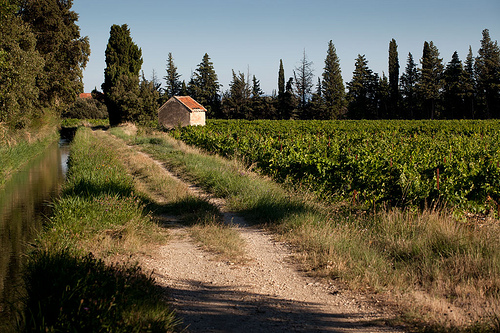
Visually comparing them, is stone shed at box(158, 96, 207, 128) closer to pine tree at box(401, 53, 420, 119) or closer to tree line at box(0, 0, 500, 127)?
tree line at box(0, 0, 500, 127)

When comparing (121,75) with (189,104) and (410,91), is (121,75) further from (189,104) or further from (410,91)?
(410,91)

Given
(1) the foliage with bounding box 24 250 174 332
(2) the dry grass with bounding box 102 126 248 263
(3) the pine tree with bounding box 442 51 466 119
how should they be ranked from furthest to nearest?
(3) the pine tree with bounding box 442 51 466 119
(2) the dry grass with bounding box 102 126 248 263
(1) the foliage with bounding box 24 250 174 332

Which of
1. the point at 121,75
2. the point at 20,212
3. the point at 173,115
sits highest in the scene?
the point at 121,75

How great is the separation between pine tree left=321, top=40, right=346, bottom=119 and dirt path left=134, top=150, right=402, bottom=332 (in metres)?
66.5

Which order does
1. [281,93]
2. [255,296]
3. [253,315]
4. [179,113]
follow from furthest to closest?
1. [281,93]
2. [179,113]
3. [255,296]
4. [253,315]

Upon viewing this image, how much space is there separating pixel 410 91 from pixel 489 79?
1201 centimetres

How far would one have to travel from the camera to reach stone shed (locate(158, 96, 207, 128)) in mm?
47709

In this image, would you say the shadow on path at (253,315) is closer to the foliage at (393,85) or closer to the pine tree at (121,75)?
the pine tree at (121,75)

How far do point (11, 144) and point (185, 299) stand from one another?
22.2 meters

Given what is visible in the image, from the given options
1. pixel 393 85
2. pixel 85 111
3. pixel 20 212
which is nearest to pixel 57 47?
pixel 20 212

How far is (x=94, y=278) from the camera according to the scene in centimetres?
475

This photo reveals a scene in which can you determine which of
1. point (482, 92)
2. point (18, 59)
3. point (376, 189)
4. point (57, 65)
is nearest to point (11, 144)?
point (18, 59)

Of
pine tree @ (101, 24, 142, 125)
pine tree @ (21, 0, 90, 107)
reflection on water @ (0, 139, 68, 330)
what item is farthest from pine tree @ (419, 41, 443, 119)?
reflection on water @ (0, 139, 68, 330)

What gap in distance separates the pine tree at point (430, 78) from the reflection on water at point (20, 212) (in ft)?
201
